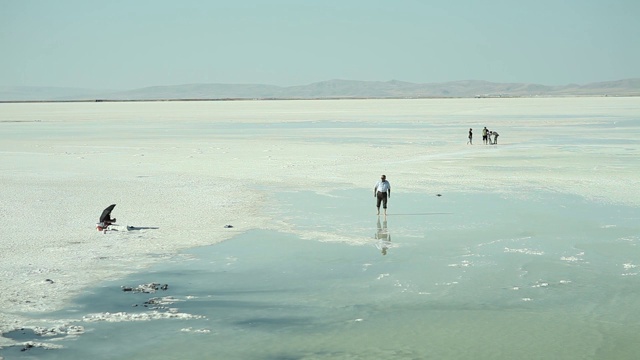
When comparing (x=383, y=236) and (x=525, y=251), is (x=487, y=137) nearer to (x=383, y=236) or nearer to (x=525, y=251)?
(x=383, y=236)

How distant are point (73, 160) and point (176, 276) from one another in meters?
20.7

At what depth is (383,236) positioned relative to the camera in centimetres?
1549

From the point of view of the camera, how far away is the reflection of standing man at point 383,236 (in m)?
14.5

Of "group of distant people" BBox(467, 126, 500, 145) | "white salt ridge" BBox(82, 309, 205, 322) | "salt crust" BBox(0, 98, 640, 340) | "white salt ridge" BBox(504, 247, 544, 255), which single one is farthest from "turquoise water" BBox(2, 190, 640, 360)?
"group of distant people" BBox(467, 126, 500, 145)

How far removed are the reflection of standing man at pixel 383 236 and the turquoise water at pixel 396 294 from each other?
0.09 feet

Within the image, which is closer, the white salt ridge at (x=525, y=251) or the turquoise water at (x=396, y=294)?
the turquoise water at (x=396, y=294)

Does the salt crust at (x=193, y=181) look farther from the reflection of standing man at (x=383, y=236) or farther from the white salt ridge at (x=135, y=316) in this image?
the reflection of standing man at (x=383, y=236)

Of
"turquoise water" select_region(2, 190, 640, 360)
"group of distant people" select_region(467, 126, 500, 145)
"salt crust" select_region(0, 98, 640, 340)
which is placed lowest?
"turquoise water" select_region(2, 190, 640, 360)

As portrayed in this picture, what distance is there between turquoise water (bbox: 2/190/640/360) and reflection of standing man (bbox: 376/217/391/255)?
0.03m

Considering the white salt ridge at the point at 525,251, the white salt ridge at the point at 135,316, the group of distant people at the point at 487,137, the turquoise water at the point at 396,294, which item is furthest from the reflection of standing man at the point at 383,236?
the group of distant people at the point at 487,137

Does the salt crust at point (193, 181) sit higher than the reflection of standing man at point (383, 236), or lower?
higher

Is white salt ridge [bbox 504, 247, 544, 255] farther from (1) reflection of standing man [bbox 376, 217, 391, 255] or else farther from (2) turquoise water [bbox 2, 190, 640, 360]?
(1) reflection of standing man [bbox 376, 217, 391, 255]

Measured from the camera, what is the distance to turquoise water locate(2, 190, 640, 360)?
30.3 ft

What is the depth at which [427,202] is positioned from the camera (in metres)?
19.6
